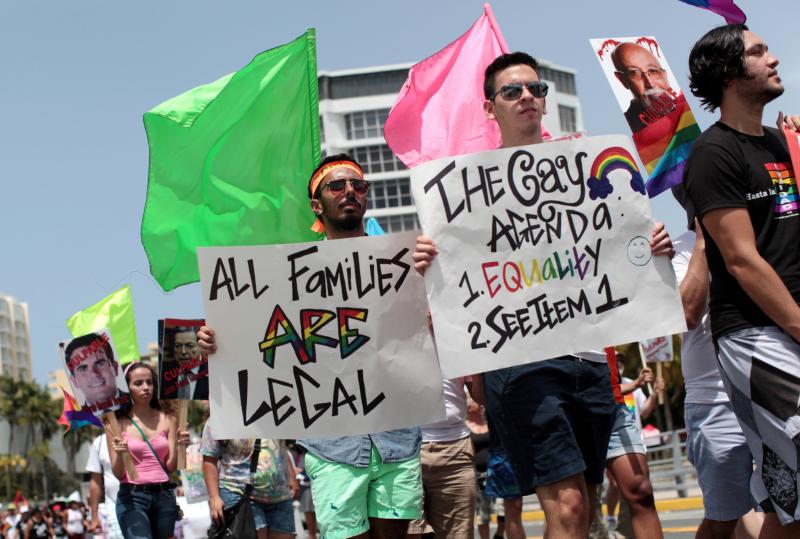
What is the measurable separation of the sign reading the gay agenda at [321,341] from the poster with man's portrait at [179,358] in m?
2.51

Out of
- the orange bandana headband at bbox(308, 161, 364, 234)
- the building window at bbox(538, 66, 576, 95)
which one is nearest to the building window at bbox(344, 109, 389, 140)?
the building window at bbox(538, 66, 576, 95)

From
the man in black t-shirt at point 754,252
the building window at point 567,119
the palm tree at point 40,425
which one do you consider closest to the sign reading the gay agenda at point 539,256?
the man in black t-shirt at point 754,252

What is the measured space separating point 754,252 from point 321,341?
2.14 metres

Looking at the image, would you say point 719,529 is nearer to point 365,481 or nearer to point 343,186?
point 365,481

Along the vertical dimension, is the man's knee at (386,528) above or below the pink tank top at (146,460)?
below

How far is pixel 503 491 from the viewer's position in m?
9.12

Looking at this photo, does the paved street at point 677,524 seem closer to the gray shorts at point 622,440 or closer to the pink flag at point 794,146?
the gray shorts at point 622,440

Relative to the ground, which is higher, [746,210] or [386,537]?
[746,210]

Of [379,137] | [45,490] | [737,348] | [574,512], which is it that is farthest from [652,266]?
[45,490]

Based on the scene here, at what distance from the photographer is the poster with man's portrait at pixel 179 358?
803 centimetres

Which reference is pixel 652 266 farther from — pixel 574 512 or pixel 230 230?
pixel 230 230

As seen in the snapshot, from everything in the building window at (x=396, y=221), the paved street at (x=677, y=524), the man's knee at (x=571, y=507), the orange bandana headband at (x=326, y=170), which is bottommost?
the paved street at (x=677, y=524)

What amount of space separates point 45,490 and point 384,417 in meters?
111

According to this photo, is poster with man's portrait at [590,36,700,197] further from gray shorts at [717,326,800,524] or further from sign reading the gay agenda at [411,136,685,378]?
gray shorts at [717,326,800,524]
